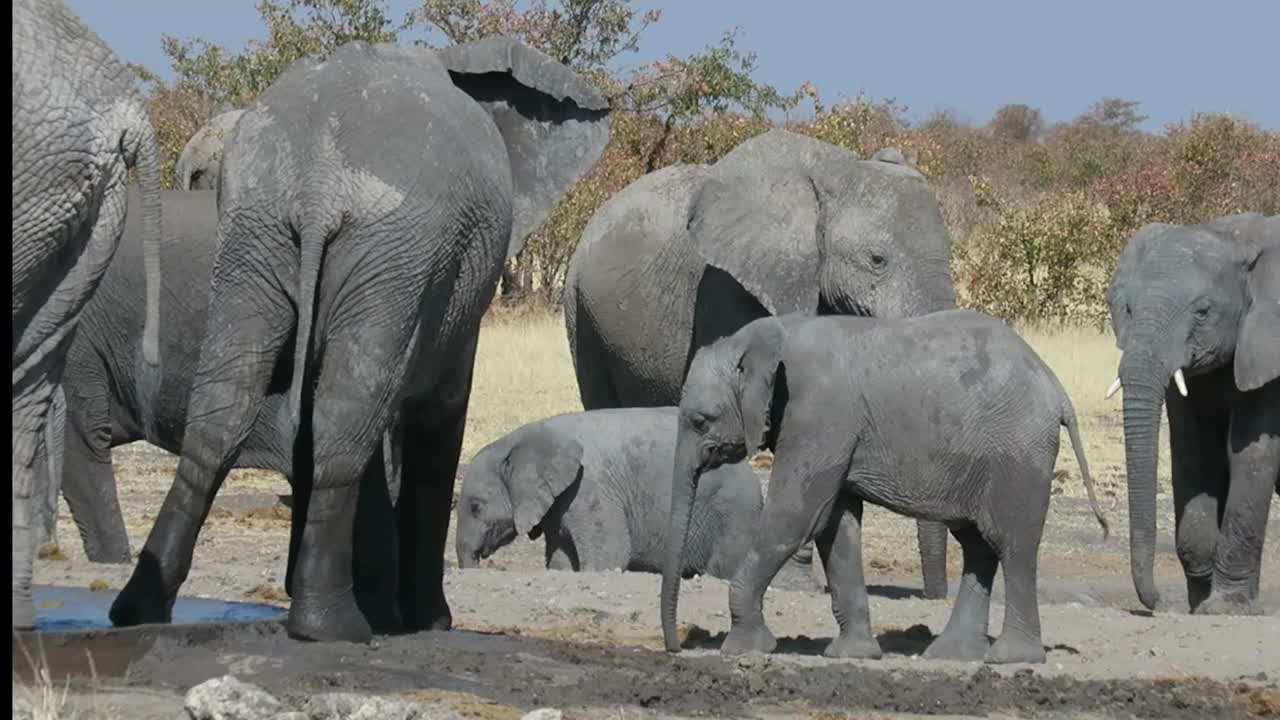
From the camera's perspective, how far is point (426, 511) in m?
8.81

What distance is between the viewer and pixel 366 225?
777cm

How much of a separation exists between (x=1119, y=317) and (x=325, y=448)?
4.86m

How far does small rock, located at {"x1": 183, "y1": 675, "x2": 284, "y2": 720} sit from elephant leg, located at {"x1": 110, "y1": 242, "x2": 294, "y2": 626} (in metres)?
1.39

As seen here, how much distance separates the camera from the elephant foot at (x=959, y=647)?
9.30m

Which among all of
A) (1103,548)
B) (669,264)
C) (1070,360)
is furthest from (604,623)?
(1070,360)

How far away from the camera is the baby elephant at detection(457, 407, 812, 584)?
12203mm

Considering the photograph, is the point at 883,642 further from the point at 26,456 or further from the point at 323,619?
the point at 26,456

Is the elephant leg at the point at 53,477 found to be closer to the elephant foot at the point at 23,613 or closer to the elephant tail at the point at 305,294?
the elephant tail at the point at 305,294

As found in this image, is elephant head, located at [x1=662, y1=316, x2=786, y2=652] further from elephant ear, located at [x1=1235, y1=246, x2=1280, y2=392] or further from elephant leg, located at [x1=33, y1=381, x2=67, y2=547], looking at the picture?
elephant ear, located at [x1=1235, y1=246, x2=1280, y2=392]

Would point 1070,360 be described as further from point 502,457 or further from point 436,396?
point 436,396

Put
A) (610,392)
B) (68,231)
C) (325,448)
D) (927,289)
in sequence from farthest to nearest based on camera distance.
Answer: (610,392) → (927,289) → (325,448) → (68,231)

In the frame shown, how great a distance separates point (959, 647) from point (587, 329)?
469 centimetres

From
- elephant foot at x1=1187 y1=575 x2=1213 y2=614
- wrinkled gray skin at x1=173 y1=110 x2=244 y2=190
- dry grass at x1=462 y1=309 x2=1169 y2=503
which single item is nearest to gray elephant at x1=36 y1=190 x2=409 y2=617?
wrinkled gray skin at x1=173 y1=110 x2=244 y2=190

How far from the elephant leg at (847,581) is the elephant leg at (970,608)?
0.25m
